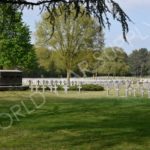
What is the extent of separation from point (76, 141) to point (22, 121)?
4204 mm

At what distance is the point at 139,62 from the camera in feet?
495

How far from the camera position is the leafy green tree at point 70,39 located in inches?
2424

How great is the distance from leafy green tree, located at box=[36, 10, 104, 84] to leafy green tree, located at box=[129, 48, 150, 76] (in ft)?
246

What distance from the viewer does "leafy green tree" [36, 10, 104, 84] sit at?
61.6 meters

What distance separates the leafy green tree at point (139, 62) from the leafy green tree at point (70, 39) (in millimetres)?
74892

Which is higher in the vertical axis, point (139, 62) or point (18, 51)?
point (139, 62)

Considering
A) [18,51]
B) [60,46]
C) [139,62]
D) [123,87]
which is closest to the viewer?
[123,87]

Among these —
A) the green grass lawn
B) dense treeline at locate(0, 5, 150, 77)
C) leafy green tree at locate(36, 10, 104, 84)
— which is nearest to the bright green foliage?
dense treeline at locate(0, 5, 150, 77)

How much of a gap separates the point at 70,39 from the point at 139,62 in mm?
90216

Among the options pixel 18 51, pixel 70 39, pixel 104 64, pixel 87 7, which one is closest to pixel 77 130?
pixel 87 7

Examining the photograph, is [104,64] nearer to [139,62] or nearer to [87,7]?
[87,7]

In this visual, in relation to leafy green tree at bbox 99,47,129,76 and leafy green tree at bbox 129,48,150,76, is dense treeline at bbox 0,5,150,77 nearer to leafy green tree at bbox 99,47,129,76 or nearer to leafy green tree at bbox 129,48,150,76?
leafy green tree at bbox 99,47,129,76

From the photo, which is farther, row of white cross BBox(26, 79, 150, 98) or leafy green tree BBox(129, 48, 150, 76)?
leafy green tree BBox(129, 48, 150, 76)

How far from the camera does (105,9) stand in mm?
8312
